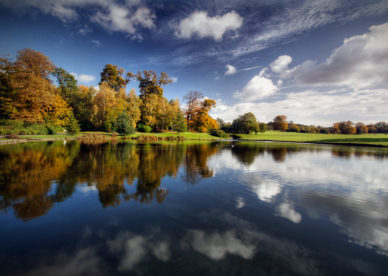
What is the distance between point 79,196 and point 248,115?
6919 cm

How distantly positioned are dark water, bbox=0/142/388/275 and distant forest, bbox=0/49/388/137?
31173mm

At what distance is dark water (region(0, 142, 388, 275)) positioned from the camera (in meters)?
3.20

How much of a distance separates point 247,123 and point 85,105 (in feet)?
188

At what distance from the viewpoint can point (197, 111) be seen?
61.2 metres

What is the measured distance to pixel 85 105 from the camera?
45844 mm

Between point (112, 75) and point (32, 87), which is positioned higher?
point (112, 75)

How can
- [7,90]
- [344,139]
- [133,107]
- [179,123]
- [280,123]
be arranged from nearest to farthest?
[7,90] → [133,107] → [344,139] → [179,123] → [280,123]

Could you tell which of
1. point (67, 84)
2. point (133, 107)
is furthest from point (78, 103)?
point (133, 107)

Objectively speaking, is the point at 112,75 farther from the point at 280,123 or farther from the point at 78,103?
the point at 280,123

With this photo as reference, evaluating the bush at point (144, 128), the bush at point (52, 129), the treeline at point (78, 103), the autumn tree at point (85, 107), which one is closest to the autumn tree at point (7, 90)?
the treeline at point (78, 103)

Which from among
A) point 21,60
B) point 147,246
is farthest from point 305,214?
point 21,60

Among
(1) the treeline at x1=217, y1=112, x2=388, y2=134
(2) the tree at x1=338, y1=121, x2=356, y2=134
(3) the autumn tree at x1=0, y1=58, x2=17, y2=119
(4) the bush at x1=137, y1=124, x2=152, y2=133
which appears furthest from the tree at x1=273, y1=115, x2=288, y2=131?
(3) the autumn tree at x1=0, y1=58, x2=17, y2=119

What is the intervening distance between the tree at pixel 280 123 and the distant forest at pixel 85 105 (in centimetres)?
2680

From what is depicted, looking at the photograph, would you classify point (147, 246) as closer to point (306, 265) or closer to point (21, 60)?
point (306, 265)
